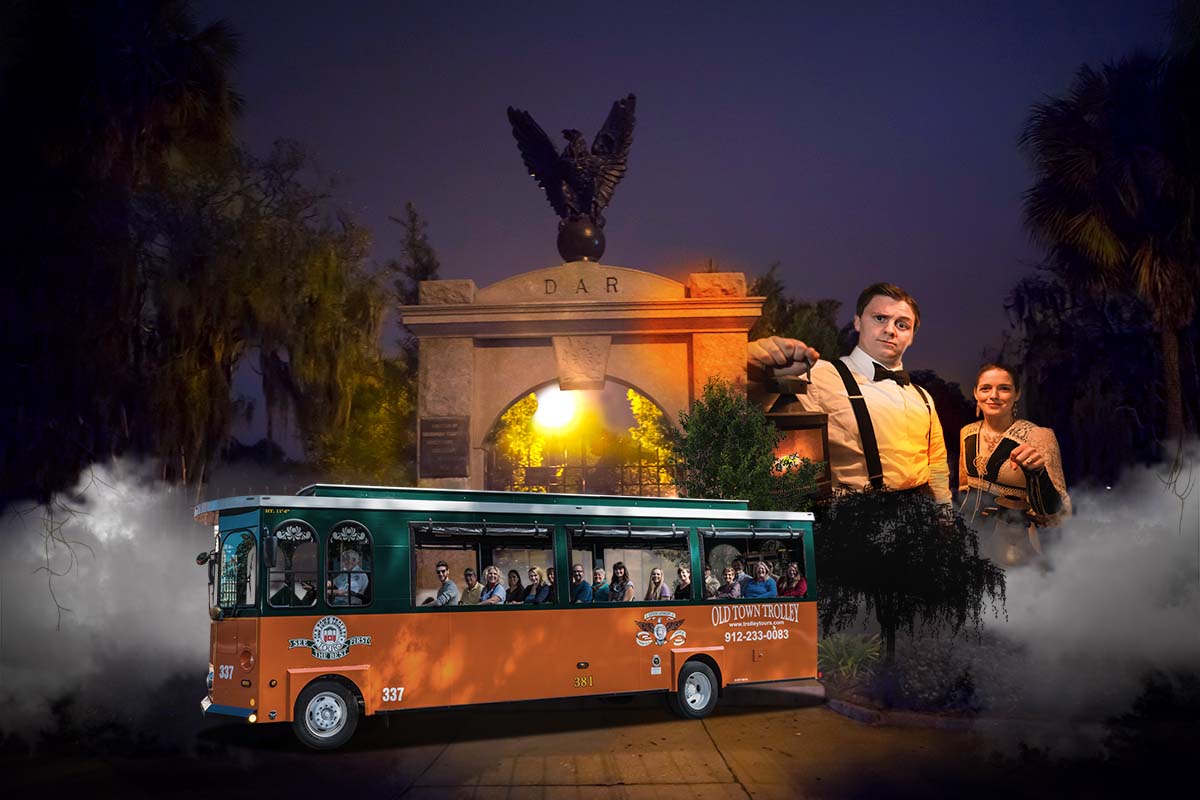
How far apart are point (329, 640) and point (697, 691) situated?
520cm

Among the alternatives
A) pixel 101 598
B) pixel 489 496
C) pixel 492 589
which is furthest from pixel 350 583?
pixel 101 598

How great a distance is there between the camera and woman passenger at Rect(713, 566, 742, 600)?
14.9 m

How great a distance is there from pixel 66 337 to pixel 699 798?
14066 millimetres

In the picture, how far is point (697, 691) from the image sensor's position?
14.6 meters

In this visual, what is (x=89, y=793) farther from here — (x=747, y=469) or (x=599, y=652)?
(x=747, y=469)

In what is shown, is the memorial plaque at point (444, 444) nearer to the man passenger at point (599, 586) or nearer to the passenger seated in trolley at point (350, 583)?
the man passenger at point (599, 586)

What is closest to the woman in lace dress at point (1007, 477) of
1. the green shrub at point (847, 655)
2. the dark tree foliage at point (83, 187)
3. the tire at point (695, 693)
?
the green shrub at point (847, 655)

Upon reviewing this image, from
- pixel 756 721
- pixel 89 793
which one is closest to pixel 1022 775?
pixel 756 721

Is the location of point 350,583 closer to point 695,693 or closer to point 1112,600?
point 695,693

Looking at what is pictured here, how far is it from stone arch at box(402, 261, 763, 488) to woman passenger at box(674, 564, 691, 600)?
31.3 feet

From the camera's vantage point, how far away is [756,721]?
13734 millimetres

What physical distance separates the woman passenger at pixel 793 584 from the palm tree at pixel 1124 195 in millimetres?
9677

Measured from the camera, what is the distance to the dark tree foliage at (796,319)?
140 ft

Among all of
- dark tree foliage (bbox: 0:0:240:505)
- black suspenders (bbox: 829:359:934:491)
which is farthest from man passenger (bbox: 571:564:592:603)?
black suspenders (bbox: 829:359:934:491)
